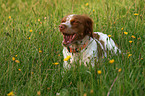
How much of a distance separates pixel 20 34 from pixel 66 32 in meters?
1.21

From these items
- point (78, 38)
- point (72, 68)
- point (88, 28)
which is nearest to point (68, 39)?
point (78, 38)

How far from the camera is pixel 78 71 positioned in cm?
226

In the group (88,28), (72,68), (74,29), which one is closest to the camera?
(72,68)

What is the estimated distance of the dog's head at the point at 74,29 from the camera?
2746mm

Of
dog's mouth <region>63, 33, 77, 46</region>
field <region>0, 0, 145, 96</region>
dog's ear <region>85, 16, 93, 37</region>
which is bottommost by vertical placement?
field <region>0, 0, 145, 96</region>

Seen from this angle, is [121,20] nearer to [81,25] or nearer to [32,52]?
[81,25]

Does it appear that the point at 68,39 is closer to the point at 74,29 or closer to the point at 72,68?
the point at 74,29

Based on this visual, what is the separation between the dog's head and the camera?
9.01 ft

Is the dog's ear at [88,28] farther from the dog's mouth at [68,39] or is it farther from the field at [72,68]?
the field at [72,68]

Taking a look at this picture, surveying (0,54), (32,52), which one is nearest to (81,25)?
(32,52)

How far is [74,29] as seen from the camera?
278cm

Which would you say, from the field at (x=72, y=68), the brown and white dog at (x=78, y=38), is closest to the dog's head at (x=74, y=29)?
the brown and white dog at (x=78, y=38)

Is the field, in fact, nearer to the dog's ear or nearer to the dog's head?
the dog's head

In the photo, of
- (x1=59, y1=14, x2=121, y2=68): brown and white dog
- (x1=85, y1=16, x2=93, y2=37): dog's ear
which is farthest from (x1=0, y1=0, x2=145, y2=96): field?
(x1=85, y1=16, x2=93, y2=37): dog's ear
